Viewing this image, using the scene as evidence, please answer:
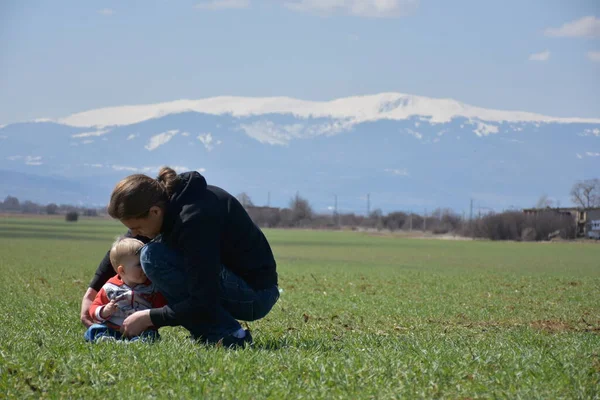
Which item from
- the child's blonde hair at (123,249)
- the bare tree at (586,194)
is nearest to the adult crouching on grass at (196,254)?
the child's blonde hair at (123,249)

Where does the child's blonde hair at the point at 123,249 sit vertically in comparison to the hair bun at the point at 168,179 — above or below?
below

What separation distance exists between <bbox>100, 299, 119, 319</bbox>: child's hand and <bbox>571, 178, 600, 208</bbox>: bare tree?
397ft

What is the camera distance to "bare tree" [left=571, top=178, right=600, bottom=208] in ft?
410

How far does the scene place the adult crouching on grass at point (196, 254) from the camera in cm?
662

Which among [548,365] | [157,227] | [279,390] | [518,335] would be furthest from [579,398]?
[518,335]

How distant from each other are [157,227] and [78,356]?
1.12 meters

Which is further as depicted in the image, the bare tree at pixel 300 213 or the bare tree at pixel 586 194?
the bare tree at pixel 300 213

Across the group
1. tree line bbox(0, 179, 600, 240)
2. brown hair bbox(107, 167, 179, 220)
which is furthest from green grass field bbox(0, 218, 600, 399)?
tree line bbox(0, 179, 600, 240)

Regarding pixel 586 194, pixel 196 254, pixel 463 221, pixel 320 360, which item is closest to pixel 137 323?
pixel 196 254

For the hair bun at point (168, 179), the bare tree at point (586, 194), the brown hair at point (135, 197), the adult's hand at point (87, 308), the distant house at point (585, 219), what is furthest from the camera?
the bare tree at point (586, 194)

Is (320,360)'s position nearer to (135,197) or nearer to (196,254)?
(196,254)

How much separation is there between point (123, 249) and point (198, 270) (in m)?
0.96

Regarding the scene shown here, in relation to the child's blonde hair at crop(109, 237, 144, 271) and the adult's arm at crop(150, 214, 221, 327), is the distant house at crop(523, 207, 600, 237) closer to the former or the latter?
the child's blonde hair at crop(109, 237, 144, 271)

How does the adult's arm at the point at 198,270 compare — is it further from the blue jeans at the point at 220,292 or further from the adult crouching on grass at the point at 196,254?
the blue jeans at the point at 220,292
